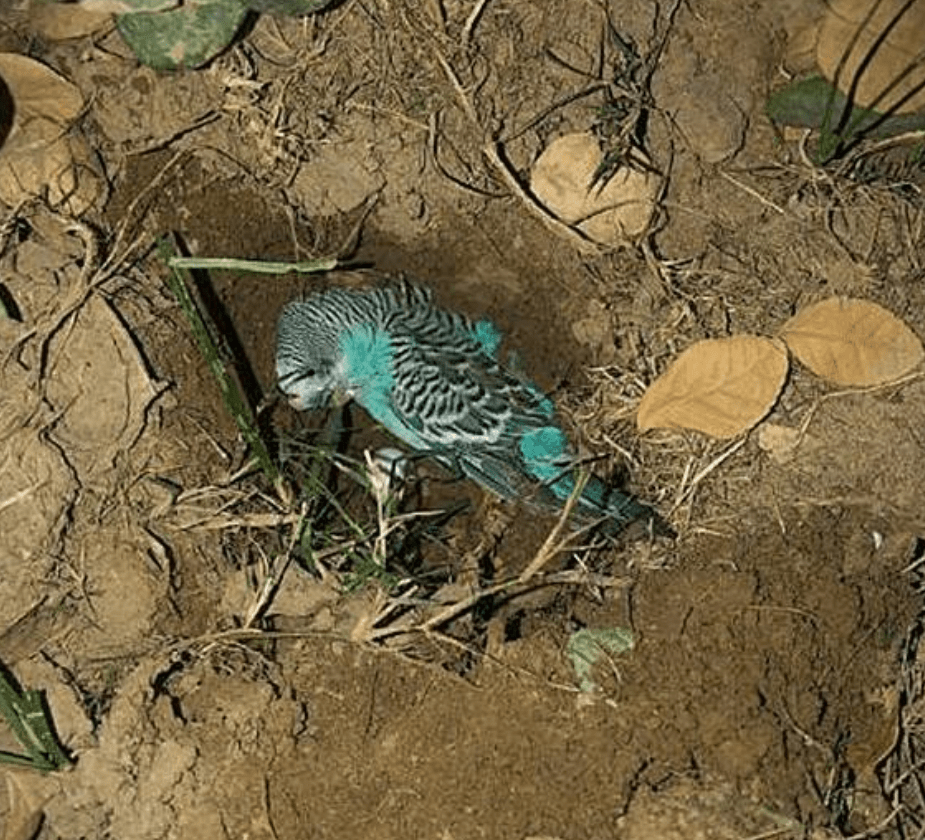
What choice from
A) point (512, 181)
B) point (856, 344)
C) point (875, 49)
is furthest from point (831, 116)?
point (512, 181)

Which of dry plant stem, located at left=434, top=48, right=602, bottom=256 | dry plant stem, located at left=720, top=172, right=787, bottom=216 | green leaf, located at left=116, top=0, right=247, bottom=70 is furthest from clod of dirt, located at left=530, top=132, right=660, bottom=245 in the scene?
green leaf, located at left=116, top=0, right=247, bottom=70

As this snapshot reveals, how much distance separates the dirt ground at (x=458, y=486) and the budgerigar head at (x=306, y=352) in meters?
0.11

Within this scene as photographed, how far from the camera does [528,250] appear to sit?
3.33m

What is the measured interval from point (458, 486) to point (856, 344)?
95 centimetres

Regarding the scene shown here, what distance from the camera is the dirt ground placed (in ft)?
8.99

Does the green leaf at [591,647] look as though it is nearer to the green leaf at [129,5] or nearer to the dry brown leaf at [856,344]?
the dry brown leaf at [856,344]

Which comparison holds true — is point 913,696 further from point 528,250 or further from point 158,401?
point 158,401

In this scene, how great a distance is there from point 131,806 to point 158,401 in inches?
31.1

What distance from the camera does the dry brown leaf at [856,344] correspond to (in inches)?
123

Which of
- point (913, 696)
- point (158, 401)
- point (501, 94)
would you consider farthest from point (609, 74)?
point (913, 696)

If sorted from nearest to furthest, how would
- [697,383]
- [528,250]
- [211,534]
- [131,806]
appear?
[131,806]
[211,534]
[697,383]
[528,250]

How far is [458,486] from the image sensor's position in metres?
3.40

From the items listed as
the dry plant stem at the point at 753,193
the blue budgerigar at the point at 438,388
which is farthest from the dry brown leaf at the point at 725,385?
the dry plant stem at the point at 753,193

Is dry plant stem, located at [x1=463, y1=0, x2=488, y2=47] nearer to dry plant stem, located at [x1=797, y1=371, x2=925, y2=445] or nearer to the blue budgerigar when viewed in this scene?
the blue budgerigar
